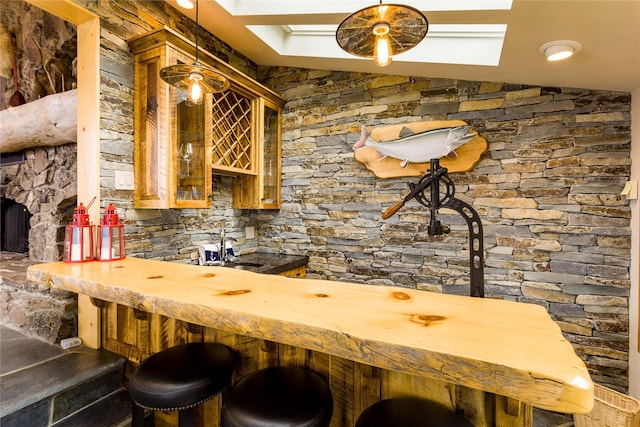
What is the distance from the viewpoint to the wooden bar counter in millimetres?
595

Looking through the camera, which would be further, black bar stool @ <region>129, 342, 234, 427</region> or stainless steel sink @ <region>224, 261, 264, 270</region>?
stainless steel sink @ <region>224, 261, 264, 270</region>

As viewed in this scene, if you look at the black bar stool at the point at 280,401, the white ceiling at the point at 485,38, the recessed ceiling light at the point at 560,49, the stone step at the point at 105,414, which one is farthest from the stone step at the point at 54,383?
the recessed ceiling light at the point at 560,49

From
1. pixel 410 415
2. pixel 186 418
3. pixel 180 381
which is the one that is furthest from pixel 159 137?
Result: pixel 410 415

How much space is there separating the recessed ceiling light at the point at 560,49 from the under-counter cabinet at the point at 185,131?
2074 mm

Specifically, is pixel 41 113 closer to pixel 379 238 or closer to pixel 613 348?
pixel 379 238

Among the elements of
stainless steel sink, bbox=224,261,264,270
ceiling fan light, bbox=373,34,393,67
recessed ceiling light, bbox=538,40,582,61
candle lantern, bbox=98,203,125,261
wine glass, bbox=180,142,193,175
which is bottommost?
stainless steel sink, bbox=224,261,264,270

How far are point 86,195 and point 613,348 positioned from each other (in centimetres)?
357

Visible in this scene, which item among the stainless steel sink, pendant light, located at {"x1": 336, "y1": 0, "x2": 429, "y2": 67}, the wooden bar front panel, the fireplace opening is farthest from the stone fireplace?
pendant light, located at {"x1": 336, "y1": 0, "x2": 429, "y2": 67}

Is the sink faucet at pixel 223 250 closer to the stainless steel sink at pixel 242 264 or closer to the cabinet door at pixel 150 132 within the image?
the stainless steel sink at pixel 242 264

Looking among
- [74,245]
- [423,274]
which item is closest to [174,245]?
[74,245]

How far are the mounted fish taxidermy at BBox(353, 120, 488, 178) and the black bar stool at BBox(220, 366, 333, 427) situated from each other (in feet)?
6.28

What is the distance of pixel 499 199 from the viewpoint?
2307mm

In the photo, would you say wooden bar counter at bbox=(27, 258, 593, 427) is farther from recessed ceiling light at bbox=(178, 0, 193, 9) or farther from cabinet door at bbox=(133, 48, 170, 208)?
recessed ceiling light at bbox=(178, 0, 193, 9)

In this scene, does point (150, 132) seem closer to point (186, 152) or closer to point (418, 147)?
point (186, 152)
